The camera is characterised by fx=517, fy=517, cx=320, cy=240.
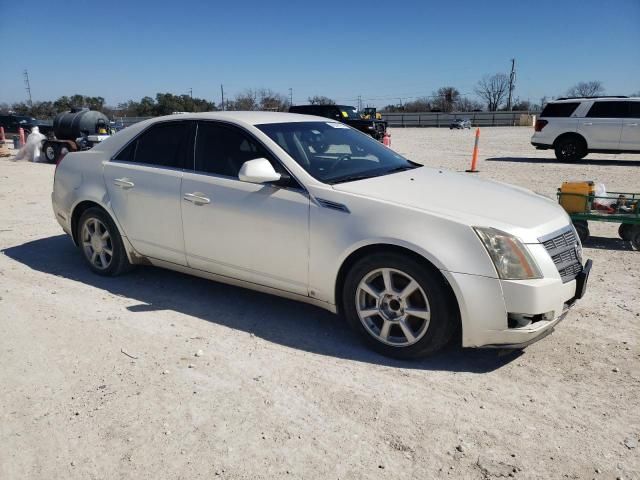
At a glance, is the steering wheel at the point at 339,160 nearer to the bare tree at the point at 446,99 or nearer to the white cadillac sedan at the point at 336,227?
the white cadillac sedan at the point at 336,227

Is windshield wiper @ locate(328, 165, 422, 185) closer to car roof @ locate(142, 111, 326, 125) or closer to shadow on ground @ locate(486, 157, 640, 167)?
car roof @ locate(142, 111, 326, 125)

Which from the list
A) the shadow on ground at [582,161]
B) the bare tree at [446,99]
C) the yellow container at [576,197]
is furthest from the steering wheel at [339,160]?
the bare tree at [446,99]

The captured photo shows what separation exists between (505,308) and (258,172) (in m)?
1.89

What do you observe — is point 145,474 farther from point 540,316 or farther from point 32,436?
point 540,316

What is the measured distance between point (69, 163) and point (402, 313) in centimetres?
389

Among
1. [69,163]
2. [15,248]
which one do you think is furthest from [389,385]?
[15,248]

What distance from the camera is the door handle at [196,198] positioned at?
4188mm

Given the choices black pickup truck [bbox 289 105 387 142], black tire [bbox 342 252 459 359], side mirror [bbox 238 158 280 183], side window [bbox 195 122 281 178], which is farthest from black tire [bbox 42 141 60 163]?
black tire [bbox 342 252 459 359]

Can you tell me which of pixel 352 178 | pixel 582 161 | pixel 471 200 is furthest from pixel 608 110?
pixel 352 178

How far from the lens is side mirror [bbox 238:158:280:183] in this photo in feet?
12.1

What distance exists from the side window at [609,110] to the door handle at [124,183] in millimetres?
15106

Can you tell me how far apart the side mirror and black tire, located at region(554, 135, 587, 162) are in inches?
583

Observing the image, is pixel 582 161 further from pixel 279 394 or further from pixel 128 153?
pixel 279 394

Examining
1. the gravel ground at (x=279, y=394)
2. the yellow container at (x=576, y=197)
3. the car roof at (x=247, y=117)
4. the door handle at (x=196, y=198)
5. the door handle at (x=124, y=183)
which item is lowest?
the gravel ground at (x=279, y=394)
